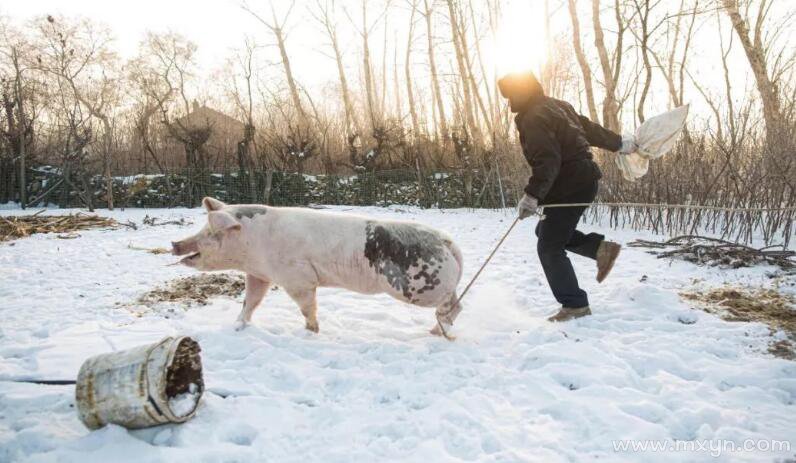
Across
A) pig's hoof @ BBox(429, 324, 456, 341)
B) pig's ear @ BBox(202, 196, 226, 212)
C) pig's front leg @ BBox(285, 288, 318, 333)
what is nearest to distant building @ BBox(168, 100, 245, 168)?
pig's ear @ BBox(202, 196, 226, 212)

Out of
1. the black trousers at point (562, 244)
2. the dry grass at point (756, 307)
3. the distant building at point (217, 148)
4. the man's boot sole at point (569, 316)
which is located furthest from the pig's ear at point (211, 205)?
the distant building at point (217, 148)

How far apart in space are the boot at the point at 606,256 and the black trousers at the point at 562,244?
0.06m

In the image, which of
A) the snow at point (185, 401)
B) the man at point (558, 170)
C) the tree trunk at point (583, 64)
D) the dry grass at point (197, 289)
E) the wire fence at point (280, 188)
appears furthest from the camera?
the wire fence at point (280, 188)

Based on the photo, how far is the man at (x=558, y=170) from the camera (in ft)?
11.6

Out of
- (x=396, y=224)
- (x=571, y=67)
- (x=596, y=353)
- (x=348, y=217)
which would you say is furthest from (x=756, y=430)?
(x=571, y=67)

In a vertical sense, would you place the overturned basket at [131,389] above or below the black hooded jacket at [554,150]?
below

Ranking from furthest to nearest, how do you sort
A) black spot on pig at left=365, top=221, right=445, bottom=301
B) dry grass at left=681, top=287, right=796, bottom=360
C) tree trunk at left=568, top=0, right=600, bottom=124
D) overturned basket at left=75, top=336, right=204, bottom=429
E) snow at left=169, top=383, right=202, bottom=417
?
tree trunk at left=568, top=0, right=600, bottom=124, black spot on pig at left=365, top=221, right=445, bottom=301, dry grass at left=681, top=287, right=796, bottom=360, snow at left=169, top=383, right=202, bottom=417, overturned basket at left=75, top=336, right=204, bottom=429

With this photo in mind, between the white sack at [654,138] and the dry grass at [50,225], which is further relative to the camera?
the dry grass at [50,225]

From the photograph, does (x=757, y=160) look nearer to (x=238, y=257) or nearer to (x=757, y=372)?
(x=757, y=372)

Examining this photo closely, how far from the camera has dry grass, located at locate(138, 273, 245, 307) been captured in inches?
182

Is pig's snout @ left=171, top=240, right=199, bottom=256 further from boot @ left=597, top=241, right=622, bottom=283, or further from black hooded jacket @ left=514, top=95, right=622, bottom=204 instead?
boot @ left=597, top=241, right=622, bottom=283

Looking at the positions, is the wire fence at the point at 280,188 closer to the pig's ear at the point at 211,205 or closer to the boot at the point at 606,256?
the boot at the point at 606,256

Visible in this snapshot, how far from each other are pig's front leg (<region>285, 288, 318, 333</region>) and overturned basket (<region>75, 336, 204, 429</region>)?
139 cm

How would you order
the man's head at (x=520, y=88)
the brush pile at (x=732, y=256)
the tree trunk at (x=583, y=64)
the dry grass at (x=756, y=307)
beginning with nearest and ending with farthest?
the dry grass at (x=756, y=307), the man's head at (x=520, y=88), the brush pile at (x=732, y=256), the tree trunk at (x=583, y=64)
